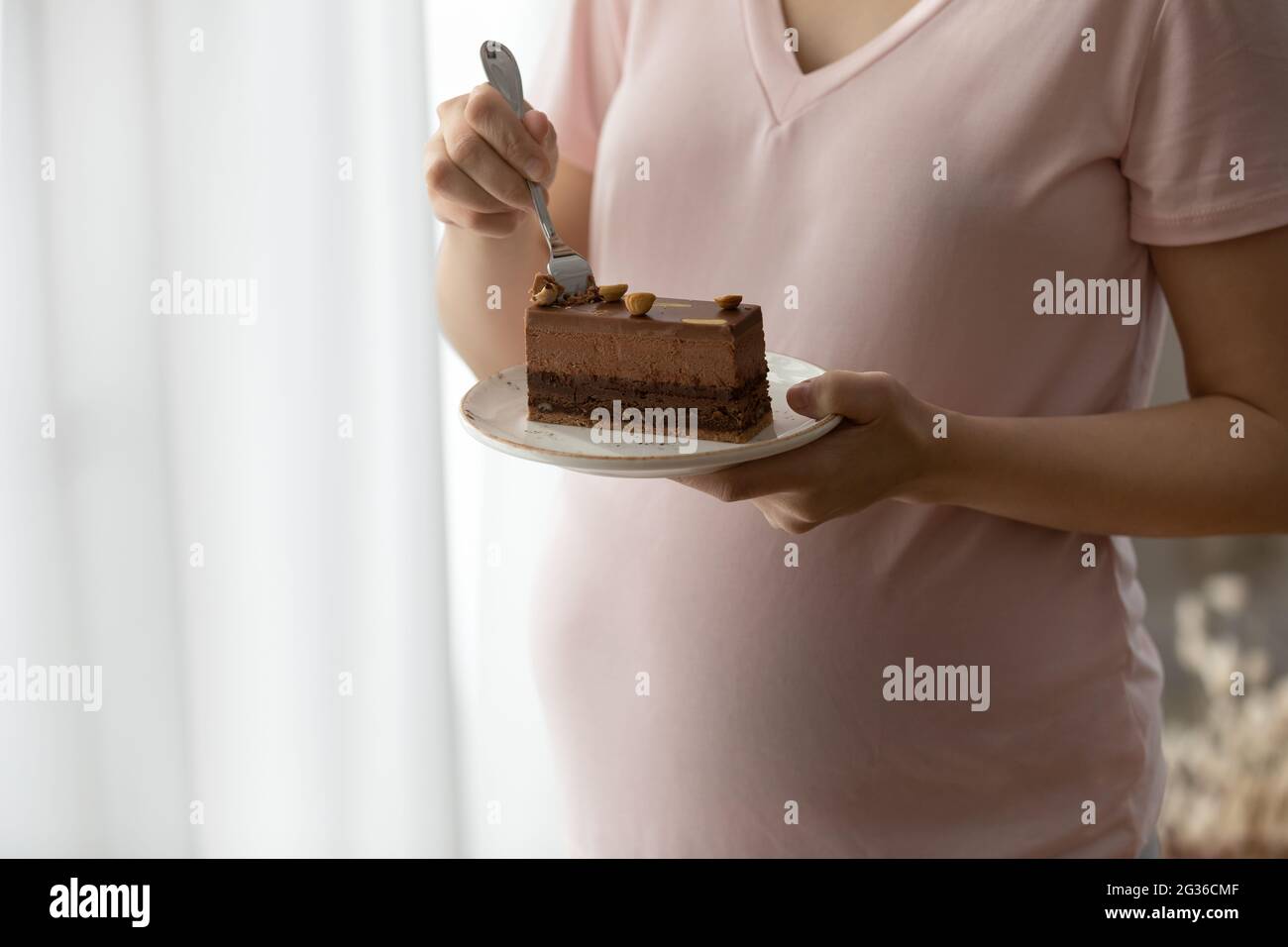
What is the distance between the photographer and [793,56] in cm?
107

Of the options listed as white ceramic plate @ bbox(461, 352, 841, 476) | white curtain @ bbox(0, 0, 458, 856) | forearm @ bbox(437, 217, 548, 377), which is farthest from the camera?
white curtain @ bbox(0, 0, 458, 856)

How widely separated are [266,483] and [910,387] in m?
1.25

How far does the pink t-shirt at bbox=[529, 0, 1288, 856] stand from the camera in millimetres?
968

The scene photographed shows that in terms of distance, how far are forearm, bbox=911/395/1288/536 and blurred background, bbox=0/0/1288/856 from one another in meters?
0.90

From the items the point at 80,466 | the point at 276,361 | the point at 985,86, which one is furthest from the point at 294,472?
the point at 985,86

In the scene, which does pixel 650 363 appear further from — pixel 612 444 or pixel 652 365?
pixel 612 444

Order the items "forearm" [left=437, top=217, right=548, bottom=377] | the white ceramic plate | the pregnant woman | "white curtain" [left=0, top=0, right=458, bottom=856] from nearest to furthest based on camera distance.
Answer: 1. the white ceramic plate
2. the pregnant woman
3. "forearm" [left=437, top=217, right=548, bottom=377]
4. "white curtain" [left=0, top=0, right=458, bottom=856]

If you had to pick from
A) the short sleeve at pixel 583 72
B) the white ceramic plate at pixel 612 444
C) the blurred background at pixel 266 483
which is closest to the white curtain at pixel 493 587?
the blurred background at pixel 266 483

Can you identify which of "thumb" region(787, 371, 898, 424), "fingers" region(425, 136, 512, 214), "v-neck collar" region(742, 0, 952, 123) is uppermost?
"v-neck collar" region(742, 0, 952, 123)

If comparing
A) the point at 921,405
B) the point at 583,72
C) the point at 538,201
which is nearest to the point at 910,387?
the point at 921,405

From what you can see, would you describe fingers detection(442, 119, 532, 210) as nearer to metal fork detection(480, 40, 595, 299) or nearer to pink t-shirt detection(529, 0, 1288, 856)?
metal fork detection(480, 40, 595, 299)

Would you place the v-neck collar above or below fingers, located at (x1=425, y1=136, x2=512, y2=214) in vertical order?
above

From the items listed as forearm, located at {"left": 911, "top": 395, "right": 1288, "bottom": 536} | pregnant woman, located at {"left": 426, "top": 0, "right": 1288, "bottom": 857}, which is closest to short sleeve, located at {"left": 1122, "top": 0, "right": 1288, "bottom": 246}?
pregnant woman, located at {"left": 426, "top": 0, "right": 1288, "bottom": 857}

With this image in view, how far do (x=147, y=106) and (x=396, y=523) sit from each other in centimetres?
77
